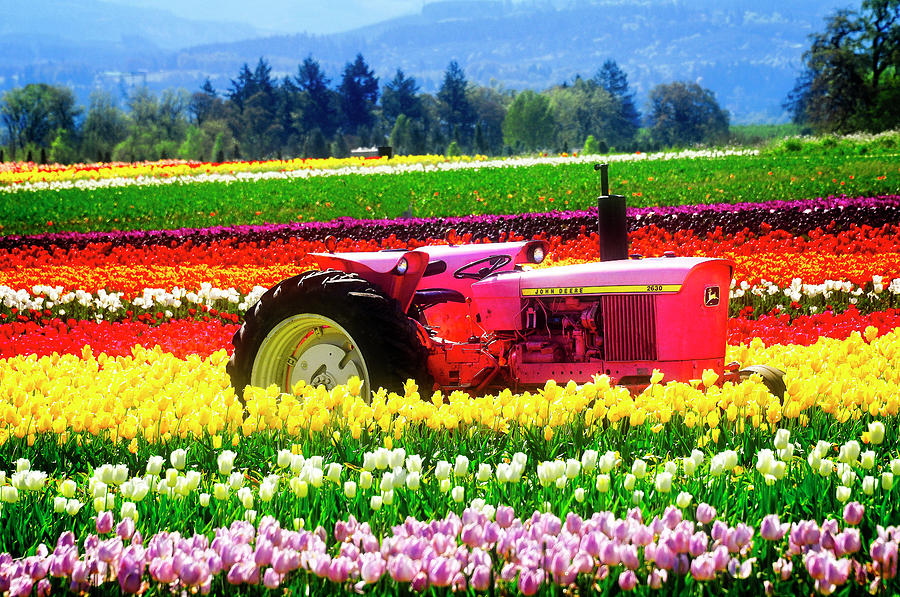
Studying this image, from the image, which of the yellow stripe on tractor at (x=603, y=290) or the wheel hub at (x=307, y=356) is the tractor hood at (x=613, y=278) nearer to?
the yellow stripe on tractor at (x=603, y=290)

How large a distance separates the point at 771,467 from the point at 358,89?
9395 cm

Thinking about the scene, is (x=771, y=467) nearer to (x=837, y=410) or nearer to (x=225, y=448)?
(x=837, y=410)

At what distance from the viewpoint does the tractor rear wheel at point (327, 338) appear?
15.4ft

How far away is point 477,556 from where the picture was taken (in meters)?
2.55

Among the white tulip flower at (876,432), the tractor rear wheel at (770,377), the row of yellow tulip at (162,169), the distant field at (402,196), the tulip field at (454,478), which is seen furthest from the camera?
the row of yellow tulip at (162,169)

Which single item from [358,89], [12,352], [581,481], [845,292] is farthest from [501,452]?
[358,89]

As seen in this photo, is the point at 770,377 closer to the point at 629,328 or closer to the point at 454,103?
the point at 629,328

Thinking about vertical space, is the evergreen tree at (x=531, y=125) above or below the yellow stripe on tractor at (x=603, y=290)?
above

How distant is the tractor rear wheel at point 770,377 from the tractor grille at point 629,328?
576mm

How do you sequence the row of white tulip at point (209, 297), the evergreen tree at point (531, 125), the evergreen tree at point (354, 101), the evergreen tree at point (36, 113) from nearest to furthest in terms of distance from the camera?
the row of white tulip at point (209, 297)
the evergreen tree at point (36, 113)
the evergreen tree at point (531, 125)
the evergreen tree at point (354, 101)

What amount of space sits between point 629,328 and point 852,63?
61.3 m

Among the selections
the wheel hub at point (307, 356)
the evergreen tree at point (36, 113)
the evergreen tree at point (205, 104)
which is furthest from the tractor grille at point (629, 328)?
the evergreen tree at point (205, 104)

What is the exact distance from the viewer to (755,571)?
2.67m

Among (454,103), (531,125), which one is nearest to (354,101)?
(454,103)
